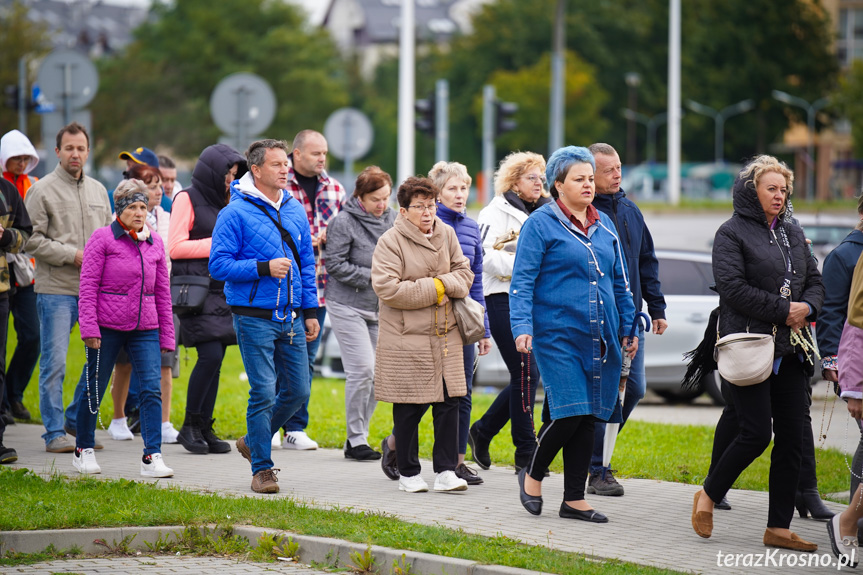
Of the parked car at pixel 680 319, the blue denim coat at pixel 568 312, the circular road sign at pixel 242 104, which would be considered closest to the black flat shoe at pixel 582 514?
the blue denim coat at pixel 568 312

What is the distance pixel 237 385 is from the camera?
1309 centimetres

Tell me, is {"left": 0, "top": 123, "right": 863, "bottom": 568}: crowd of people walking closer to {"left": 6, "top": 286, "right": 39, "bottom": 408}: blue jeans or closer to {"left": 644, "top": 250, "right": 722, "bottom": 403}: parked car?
{"left": 6, "top": 286, "right": 39, "bottom": 408}: blue jeans

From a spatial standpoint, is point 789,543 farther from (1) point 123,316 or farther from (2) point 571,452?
(1) point 123,316

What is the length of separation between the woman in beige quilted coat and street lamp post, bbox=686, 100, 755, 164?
211 ft

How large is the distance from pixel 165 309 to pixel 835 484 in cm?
471

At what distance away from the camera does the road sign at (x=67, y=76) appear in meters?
13.2

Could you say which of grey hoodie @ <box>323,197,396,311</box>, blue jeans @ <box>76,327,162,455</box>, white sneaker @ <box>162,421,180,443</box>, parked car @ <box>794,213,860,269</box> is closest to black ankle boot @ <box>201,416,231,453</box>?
white sneaker @ <box>162,421,180,443</box>

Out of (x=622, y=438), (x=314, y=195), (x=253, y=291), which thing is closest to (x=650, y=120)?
(x=622, y=438)

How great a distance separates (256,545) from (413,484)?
4.86 ft

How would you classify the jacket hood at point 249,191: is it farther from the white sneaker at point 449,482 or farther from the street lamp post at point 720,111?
the street lamp post at point 720,111

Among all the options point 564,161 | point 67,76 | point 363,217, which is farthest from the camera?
point 67,76

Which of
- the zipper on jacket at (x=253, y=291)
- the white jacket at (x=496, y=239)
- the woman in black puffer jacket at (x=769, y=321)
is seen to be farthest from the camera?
the white jacket at (x=496, y=239)

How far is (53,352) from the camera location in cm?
849

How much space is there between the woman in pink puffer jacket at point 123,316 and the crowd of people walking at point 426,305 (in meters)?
0.01
